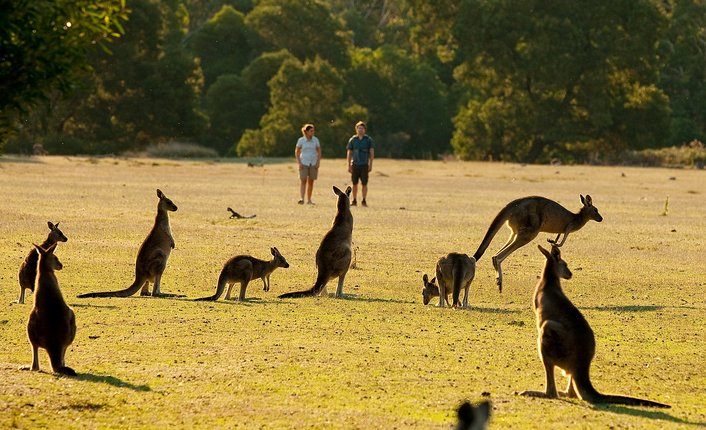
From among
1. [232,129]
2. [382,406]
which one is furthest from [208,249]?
[232,129]

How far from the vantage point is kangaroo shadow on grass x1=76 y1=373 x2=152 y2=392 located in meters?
9.67

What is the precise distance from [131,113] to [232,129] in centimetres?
870

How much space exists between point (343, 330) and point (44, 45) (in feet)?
17.3

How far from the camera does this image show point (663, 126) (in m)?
Result: 68.3

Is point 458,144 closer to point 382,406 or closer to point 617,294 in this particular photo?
point 617,294

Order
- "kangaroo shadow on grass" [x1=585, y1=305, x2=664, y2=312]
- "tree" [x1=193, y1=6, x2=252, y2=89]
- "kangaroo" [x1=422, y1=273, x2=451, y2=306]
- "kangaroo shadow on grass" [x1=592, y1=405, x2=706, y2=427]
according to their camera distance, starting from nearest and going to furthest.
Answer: "kangaroo shadow on grass" [x1=592, y1=405, x2=706, y2=427], "kangaroo shadow on grass" [x1=585, y1=305, x2=664, y2=312], "kangaroo" [x1=422, y1=273, x2=451, y2=306], "tree" [x1=193, y1=6, x2=252, y2=89]

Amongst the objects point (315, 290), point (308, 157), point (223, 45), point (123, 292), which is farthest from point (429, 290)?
point (223, 45)

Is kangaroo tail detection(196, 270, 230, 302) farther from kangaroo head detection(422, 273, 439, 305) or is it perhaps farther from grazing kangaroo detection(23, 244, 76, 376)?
grazing kangaroo detection(23, 244, 76, 376)

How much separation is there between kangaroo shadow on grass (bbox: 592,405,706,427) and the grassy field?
0.03 m

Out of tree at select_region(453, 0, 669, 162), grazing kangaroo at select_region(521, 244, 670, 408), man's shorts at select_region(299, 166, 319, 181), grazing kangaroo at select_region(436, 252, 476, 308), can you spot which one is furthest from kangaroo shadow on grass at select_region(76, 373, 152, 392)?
tree at select_region(453, 0, 669, 162)

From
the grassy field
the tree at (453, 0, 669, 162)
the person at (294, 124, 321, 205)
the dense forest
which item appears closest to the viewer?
the grassy field

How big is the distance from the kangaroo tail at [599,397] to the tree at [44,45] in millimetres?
3755

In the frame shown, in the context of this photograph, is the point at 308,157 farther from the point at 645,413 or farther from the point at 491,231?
the point at 645,413

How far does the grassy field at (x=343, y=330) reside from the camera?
9016mm
